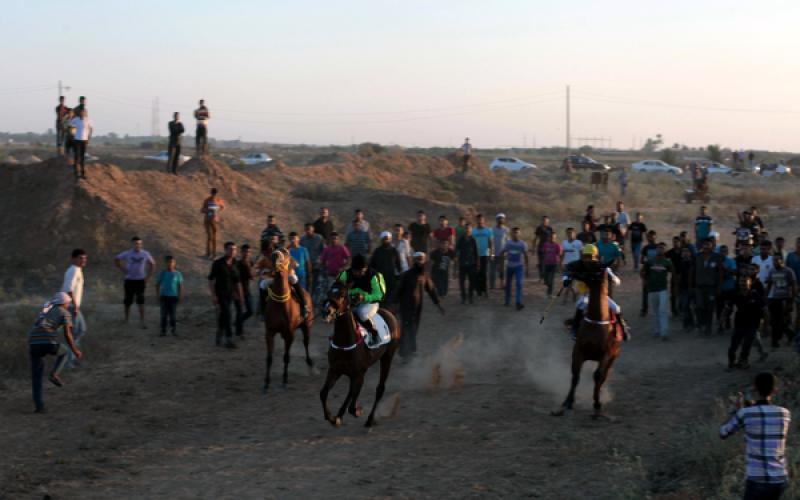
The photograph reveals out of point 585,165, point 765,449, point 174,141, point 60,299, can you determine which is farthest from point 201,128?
point 585,165

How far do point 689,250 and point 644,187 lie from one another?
37352mm

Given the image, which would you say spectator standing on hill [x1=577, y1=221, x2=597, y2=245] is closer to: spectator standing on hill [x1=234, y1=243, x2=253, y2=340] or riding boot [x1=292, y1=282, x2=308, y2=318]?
spectator standing on hill [x1=234, y1=243, x2=253, y2=340]

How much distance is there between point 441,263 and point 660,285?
5.14 meters

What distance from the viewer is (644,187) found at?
54.2m

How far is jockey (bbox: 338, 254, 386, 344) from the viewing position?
39.7 ft

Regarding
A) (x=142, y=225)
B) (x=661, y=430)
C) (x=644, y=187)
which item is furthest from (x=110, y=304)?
(x=644, y=187)

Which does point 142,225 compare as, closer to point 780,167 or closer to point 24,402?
point 24,402

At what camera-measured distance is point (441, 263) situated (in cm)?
2092

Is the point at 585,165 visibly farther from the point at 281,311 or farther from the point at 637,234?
the point at 281,311

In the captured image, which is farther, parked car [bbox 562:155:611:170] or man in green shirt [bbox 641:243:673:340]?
parked car [bbox 562:155:611:170]

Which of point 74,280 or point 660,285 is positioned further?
point 660,285

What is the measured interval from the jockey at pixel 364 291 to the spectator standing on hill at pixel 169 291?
241 inches

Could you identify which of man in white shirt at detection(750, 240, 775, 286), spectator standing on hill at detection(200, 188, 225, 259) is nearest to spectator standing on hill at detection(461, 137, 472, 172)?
spectator standing on hill at detection(200, 188, 225, 259)

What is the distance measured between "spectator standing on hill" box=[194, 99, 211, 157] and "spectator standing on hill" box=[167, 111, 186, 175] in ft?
4.63
